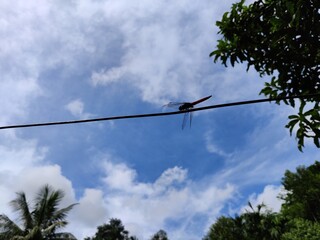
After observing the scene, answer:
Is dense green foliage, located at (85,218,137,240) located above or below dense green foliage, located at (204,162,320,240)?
above

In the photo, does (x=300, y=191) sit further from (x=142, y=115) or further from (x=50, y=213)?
(x=142, y=115)

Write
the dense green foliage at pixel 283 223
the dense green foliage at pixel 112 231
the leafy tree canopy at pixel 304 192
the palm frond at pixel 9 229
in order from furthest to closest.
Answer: the dense green foliage at pixel 112 231
the leafy tree canopy at pixel 304 192
the dense green foliage at pixel 283 223
the palm frond at pixel 9 229

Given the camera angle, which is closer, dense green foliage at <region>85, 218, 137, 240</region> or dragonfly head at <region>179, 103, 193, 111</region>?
dragonfly head at <region>179, 103, 193, 111</region>

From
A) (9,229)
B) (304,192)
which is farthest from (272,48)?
(304,192)

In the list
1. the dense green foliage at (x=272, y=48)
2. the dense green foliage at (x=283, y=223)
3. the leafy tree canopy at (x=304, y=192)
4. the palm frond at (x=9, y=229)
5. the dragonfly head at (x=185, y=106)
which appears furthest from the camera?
the leafy tree canopy at (x=304, y=192)

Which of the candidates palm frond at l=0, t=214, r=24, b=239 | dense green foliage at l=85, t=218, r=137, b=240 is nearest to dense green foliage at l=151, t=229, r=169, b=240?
dense green foliage at l=85, t=218, r=137, b=240

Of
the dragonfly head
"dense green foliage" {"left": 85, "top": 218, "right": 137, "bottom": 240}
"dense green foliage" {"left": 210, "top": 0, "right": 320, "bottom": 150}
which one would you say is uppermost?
"dense green foliage" {"left": 85, "top": 218, "right": 137, "bottom": 240}

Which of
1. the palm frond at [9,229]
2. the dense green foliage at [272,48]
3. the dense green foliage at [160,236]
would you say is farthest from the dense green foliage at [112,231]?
the dense green foliage at [272,48]

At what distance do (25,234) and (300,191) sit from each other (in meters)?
33.5

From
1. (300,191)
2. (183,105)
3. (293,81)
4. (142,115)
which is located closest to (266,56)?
(293,81)

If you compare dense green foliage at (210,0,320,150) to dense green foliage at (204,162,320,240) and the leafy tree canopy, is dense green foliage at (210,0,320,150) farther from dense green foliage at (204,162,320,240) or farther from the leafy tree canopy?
the leafy tree canopy

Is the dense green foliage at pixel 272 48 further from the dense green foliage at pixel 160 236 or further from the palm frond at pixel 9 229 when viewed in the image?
the dense green foliage at pixel 160 236

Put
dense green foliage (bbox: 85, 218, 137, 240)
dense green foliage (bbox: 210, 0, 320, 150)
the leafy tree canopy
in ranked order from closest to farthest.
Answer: dense green foliage (bbox: 210, 0, 320, 150), the leafy tree canopy, dense green foliage (bbox: 85, 218, 137, 240)

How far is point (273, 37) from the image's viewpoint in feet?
23.1
